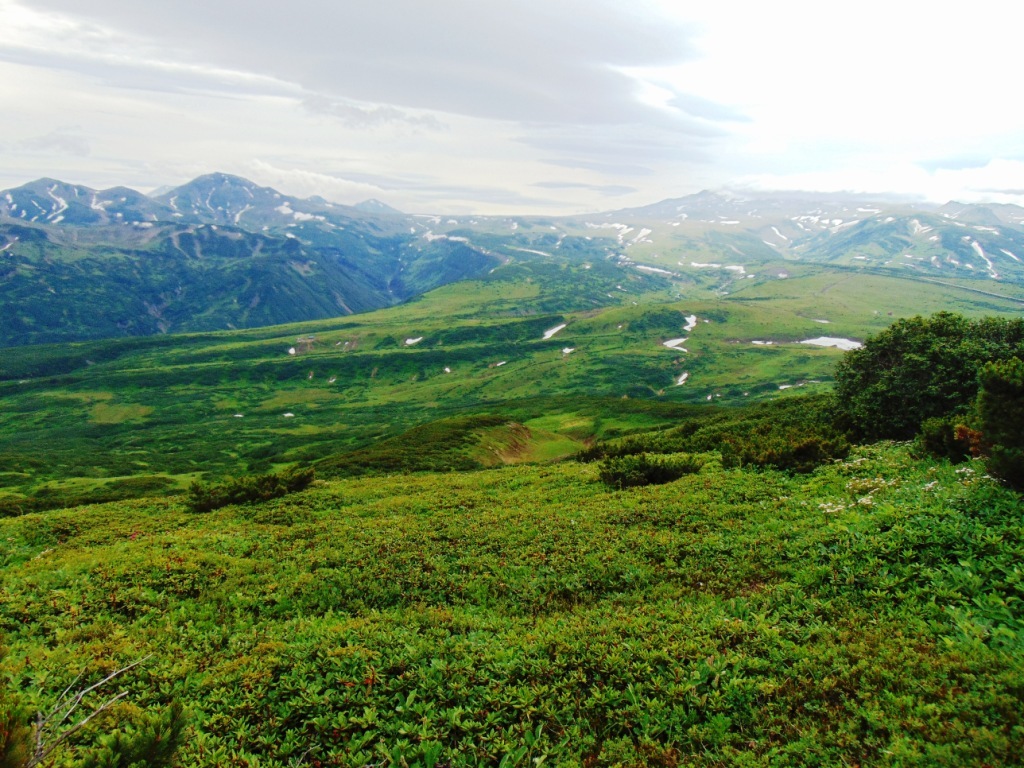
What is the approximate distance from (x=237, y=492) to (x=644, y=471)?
62.2 feet

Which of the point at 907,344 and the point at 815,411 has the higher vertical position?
the point at 907,344

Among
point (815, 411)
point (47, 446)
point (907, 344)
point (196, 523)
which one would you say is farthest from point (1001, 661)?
point (47, 446)

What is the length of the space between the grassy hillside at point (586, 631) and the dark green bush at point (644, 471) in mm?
4014

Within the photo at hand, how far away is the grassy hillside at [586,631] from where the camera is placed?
7.97m

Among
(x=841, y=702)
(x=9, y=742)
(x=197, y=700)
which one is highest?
(x=9, y=742)

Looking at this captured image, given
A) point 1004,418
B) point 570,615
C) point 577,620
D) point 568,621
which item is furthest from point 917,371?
point 568,621

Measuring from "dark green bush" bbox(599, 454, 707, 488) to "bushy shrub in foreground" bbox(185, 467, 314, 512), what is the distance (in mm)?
15666

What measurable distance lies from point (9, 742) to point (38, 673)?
7578mm

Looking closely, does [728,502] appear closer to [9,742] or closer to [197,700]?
[197,700]

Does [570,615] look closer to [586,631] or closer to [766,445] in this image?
[586,631]

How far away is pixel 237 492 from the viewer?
81.9ft

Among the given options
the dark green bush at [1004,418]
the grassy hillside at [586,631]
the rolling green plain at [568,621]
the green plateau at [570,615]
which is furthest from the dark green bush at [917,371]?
the dark green bush at [1004,418]

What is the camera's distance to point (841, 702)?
818 centimetres

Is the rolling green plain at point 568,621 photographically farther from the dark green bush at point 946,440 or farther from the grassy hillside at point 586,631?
the dark green bush at point 946,440
